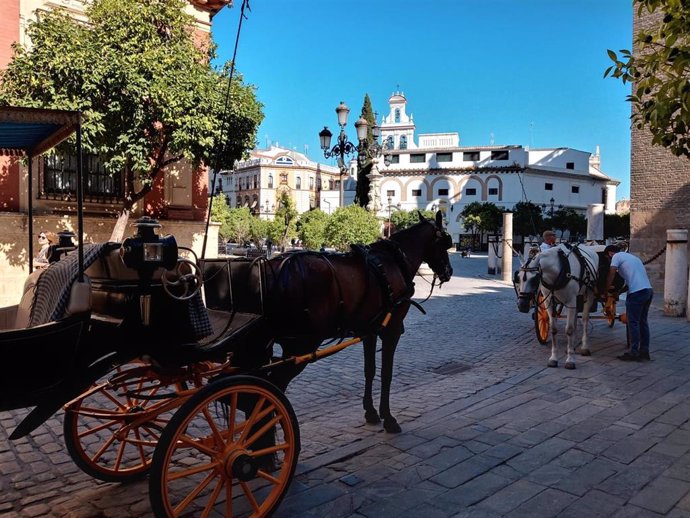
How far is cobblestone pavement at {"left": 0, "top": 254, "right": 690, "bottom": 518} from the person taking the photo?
3.39 meters

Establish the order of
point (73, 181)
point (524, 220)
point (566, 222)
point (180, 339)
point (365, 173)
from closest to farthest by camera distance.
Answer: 1. point (180, 339)
2. point (73, 181)
3. point (365, 173)
4. point (524, 220)
5. point (566, 222)

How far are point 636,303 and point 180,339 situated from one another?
689 centimetres

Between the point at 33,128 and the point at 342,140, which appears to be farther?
the point at 342,140

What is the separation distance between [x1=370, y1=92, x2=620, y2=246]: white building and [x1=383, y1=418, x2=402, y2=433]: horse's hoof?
186ft

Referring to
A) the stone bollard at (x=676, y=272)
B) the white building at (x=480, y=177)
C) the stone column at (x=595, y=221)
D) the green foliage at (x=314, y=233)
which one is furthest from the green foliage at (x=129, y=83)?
the white building at (x=480, y=177)

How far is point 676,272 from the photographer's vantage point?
11.6 m

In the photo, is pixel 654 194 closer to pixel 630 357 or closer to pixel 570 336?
pixel 630 357

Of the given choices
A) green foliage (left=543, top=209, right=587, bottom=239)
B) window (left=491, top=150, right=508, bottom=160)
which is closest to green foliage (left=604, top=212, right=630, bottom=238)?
green foliage (left=543, top=209, right=587, bottom=239)

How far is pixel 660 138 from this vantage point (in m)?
4.29

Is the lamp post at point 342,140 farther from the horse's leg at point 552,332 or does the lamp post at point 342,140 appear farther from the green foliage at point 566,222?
the green foliage at point 566,222

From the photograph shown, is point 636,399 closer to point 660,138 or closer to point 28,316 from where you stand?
point 660,138

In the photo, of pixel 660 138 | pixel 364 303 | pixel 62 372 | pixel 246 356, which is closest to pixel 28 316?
pixel 62 372

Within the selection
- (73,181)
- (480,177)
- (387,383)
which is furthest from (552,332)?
(480,177)

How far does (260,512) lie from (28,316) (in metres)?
1.88
